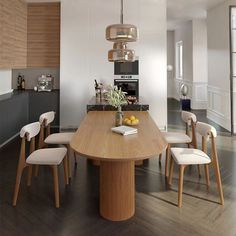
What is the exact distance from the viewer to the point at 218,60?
6.76m

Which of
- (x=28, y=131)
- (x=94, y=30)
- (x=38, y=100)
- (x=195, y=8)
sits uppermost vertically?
(x=195, y=8)

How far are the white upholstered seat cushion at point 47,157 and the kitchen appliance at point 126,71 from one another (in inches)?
144

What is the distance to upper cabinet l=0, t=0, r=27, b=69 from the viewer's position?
5.00 m

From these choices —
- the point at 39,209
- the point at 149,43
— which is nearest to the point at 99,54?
the point at 149,43

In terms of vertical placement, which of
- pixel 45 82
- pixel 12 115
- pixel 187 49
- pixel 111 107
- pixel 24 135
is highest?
pixel 187 49

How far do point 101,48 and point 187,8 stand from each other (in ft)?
9.50

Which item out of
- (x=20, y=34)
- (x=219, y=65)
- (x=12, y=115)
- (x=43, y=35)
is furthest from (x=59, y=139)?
(x=219, y=65)

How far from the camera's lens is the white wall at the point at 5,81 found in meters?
5.70

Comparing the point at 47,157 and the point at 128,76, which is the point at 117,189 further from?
the point at 128,76

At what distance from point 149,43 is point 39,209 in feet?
15.1

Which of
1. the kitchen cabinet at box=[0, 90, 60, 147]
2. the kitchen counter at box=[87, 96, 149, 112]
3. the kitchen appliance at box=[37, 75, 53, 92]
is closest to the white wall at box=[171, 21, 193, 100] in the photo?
the kitchen appliance at box=[37, 75, 53, 92]

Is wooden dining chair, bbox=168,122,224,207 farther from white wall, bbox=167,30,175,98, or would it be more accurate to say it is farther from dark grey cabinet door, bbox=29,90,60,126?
white wall, bbox=167,30,175,98

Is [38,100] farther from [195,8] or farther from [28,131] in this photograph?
[195,8]

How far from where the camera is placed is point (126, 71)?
246 inches
